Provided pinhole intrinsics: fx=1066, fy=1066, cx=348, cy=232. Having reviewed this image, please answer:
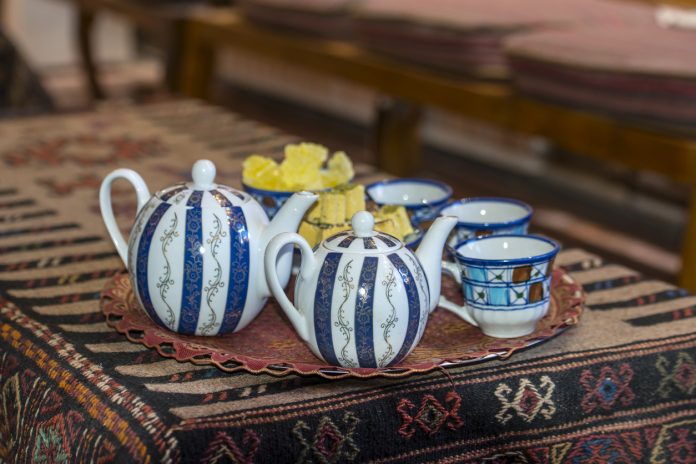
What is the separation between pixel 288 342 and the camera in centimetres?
80

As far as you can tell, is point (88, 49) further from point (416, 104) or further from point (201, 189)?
point (201, 189)

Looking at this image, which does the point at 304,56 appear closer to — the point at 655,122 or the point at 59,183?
the point at 655,122

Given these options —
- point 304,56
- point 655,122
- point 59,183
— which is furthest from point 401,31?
point 59,183

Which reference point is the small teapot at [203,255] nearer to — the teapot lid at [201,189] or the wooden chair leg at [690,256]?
the teapot lid at [201,189]

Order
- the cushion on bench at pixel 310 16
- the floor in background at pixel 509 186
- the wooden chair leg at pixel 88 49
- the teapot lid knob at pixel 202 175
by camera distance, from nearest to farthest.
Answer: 1. the teapot lid knob at pixel 202 175
2. the floor in background at pixel 509 186
3. the cushion on bench at pixel 310 16
4. the wooden chair leg at pixel 88 49

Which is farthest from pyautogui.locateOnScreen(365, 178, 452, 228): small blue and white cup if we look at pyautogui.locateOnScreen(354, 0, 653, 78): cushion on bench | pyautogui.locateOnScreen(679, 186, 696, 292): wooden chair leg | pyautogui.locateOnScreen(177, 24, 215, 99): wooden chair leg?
pyautogui.locateOnScreen(177, 24, 215, 99): wooden chair leg

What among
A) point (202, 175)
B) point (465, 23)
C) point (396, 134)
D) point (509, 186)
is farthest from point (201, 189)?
point (509, 186)

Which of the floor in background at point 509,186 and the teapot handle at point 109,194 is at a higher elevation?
the teapot handle at point 109,194

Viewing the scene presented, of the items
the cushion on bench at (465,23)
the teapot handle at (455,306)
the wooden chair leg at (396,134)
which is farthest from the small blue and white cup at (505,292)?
the wooden chair leg at (396,134)

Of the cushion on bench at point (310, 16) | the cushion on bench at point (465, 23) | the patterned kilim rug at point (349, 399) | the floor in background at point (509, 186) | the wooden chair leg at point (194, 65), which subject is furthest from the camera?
the wooden chair leg at point (194, 65)

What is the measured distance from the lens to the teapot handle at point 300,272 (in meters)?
0.73

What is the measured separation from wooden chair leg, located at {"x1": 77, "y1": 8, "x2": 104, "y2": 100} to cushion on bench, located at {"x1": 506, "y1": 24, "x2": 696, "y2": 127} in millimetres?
2171

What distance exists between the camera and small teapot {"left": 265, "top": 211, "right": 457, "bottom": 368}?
718 mm

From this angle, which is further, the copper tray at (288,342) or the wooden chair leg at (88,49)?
the wooden chair leg at (88,49)
